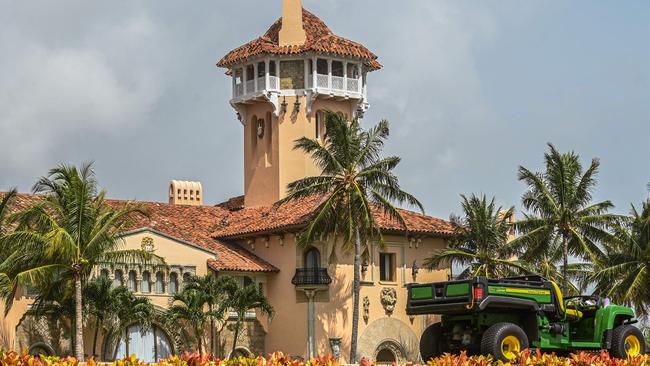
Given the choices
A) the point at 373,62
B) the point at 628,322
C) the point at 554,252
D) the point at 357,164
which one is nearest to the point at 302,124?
the point at 373,62

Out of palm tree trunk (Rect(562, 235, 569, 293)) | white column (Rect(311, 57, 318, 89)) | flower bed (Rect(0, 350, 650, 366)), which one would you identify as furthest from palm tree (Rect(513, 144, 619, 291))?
flower bed (Rect(0, 350, 650, 366))

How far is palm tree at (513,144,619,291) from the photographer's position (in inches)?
2092

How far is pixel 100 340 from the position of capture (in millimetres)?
49562

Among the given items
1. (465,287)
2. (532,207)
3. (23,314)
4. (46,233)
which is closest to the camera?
(465,287)

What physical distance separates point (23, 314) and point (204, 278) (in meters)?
7.20

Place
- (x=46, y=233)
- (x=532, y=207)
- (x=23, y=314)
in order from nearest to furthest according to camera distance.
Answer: (x=46, y=233) → (x=23, y=314) → (x=532, y=207)

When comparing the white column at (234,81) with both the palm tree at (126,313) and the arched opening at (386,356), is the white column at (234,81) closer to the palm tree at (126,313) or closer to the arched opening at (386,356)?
the palm tree at (126,313)

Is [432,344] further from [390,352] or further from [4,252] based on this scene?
[390,352]

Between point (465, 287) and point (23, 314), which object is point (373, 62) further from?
point (465, 287)

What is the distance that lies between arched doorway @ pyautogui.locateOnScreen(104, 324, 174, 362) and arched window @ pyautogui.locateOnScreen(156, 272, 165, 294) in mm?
1531

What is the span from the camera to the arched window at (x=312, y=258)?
54.6 meters

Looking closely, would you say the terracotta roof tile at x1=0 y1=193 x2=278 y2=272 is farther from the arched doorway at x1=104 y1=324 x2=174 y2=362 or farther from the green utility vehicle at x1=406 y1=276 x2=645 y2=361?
the green utility vehicle at x1=406 y1=276 x2=645 y2=361

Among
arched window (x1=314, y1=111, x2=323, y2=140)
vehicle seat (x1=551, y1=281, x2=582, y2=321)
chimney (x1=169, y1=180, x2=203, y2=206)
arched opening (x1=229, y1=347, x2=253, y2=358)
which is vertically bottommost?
arched opening (x1=229, y1=347, x2=253, y2=358)

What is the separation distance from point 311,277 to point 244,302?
3801 mm
